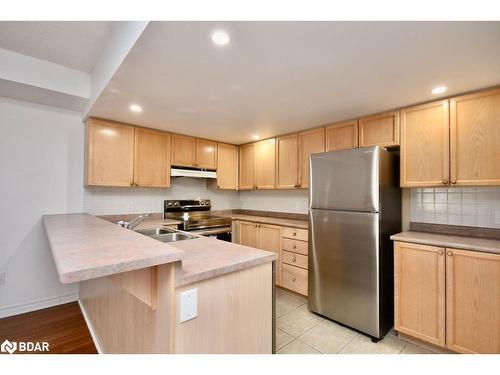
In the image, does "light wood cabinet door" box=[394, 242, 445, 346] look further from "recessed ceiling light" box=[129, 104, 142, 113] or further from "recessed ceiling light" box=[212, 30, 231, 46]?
"recessed ceiling light" box=[129, 104, 142, 113]

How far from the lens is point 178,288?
103cm

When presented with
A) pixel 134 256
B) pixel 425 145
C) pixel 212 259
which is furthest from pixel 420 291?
pixel 134 256

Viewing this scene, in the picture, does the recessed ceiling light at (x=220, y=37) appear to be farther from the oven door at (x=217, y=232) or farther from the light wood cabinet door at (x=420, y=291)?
the oven door at (x=217, y=232)

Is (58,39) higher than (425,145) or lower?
higher

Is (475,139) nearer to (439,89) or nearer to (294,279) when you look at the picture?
(439,89)

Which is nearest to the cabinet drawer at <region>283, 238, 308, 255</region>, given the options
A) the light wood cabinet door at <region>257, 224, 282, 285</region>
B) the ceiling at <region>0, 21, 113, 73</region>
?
the light wood cabinet door at <region>257, 224, 282, 285</region>

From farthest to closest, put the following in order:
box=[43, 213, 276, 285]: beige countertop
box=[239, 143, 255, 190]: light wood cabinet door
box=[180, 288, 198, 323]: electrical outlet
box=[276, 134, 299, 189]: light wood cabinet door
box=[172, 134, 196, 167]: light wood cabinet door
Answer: box=[239, 143, 255, 190]: light wood cabinet door, box=[172, 134, 196, 167]: light wood cabinet door, box=[276, 134, 299, 189]: light wood cabinet door, box=[180, 288, 198, 323]: electrical outlet, box=[43, 213, 276, 285]: beige countertop

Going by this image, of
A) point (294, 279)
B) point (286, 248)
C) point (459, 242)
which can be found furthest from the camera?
point (286, 248)

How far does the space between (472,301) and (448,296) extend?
14 cm

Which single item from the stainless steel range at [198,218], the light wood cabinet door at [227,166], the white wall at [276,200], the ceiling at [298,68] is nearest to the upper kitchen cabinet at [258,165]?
the light wood cabinet door at [227,166]

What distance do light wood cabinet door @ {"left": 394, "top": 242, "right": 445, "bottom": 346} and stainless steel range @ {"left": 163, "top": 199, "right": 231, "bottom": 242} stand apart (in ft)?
7.12

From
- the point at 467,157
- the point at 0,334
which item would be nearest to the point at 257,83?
the point at 467,157

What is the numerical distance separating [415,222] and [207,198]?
9.70 feet

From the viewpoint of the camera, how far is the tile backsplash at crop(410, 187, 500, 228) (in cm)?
212
